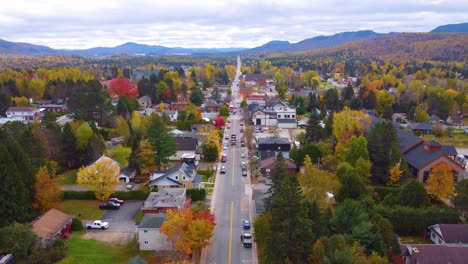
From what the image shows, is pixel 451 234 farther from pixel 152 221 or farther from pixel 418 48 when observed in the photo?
pixel 418 48

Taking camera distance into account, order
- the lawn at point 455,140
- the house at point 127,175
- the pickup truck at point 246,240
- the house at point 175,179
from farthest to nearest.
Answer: the lawn at point 455,140 < the house at point 127,175 < the house at point 175,179 < the pickup truck at point 246,240

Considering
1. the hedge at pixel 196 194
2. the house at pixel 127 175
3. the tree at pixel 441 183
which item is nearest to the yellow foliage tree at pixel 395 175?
the tree at pixel 441 183

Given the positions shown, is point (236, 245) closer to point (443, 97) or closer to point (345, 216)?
point (345, 216)

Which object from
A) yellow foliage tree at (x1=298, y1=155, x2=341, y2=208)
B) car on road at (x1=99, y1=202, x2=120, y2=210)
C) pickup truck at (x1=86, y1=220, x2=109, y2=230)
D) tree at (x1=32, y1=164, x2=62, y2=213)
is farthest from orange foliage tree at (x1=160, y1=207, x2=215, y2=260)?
tree at (x1=32, y1=164, x2=62, y2=213)

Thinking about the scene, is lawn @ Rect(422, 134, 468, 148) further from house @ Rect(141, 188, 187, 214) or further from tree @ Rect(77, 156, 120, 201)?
tree @ Rect(77, 156, 120, 201)

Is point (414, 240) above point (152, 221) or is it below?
below

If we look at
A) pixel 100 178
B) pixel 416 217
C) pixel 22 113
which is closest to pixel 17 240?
pixel 100 178

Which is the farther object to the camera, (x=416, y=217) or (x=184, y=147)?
(x=184, y=147)

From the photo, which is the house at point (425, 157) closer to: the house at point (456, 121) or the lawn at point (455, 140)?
the lawn at point (455, 140)
